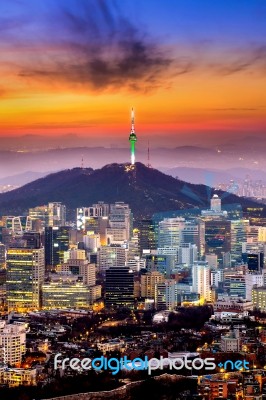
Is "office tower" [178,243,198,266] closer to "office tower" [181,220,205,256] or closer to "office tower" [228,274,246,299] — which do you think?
"office tower" [181,220,205,256]

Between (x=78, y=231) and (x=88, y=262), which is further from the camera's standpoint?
(x=78, y=231)

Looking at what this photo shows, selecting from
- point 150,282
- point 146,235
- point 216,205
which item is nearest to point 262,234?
point 216,205

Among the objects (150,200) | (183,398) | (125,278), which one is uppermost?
(150,200)

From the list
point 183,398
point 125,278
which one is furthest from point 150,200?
point 183,398

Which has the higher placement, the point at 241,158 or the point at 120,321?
the point at 241,158

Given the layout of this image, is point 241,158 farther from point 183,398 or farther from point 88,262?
point 183,398

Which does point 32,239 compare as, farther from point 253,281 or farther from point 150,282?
point 253,281
